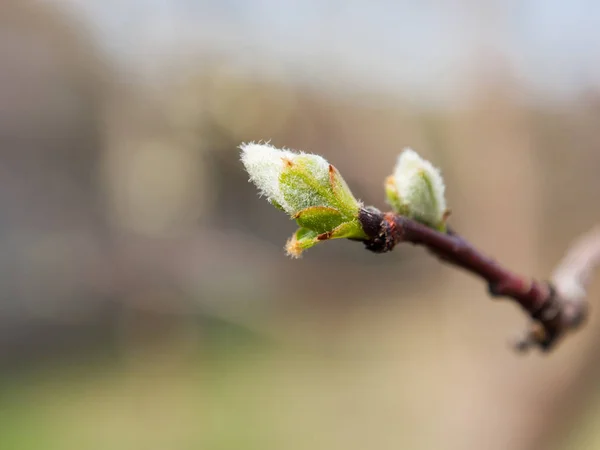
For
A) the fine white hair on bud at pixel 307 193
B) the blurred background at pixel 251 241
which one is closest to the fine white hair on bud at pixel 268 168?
the fine white hair on bud at pixel 307 193

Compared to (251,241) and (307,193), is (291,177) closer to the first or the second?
(307,193)

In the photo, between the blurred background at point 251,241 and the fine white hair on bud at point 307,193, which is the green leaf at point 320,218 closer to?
the fine white hair on bud at point 307,193

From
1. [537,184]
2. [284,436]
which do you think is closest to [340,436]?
[284,436]

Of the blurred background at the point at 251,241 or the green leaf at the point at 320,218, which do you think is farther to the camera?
the blurred background at the point at 251,241

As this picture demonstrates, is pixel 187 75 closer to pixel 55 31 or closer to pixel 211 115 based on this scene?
pixel 211 115

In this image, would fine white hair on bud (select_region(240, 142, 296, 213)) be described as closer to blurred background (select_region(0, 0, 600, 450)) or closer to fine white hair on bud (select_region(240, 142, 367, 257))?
fine white hair on bud (select_region(240, 142, 367, 257))

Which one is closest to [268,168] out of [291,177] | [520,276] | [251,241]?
[291,177]
